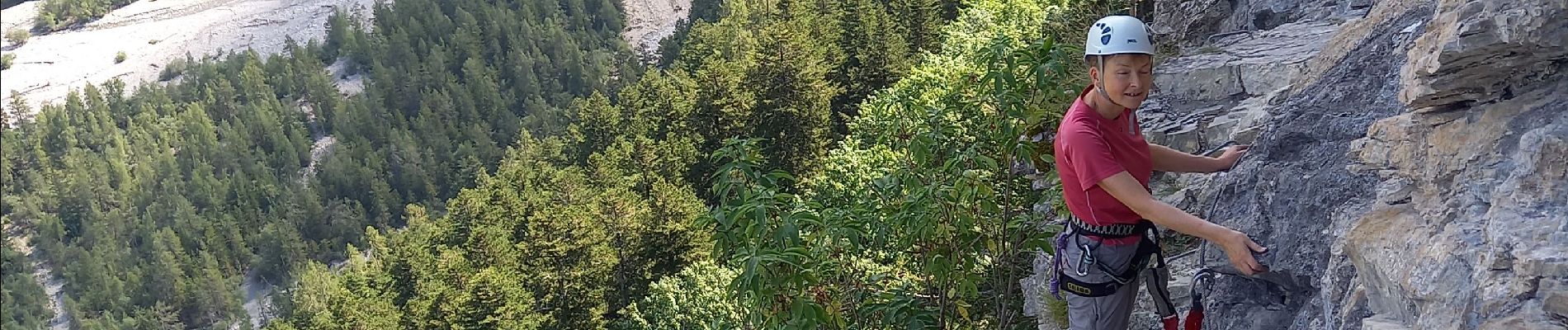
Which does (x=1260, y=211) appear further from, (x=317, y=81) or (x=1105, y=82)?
(x=317, y=81)

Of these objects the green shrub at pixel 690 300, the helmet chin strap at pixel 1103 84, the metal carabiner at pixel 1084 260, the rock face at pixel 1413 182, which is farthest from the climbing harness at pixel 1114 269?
the green shrub at pixel 690 300

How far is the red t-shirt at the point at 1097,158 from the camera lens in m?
4.78

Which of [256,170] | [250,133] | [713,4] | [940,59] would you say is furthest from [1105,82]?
[250,133]

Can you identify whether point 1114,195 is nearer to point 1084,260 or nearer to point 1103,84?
point 1103,84

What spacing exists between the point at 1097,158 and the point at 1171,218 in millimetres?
380

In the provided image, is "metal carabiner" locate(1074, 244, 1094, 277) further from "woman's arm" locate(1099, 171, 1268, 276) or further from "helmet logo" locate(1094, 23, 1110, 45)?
"helmet logo" locate(1094, 23, 1110, 45)

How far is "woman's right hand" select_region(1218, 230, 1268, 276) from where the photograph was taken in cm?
477

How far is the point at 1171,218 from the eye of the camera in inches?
181

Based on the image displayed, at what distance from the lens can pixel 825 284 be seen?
7930mm

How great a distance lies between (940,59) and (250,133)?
144 m

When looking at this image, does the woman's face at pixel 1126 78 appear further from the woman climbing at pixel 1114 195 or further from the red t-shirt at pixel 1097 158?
the red t-shirt at pixel 1097 158

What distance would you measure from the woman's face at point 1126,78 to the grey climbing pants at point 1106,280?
2.66ft

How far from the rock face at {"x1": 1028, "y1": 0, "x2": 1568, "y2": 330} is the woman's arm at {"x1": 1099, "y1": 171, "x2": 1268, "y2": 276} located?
46cm

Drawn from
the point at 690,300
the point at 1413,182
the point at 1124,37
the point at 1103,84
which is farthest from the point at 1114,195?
the point at 690,300
